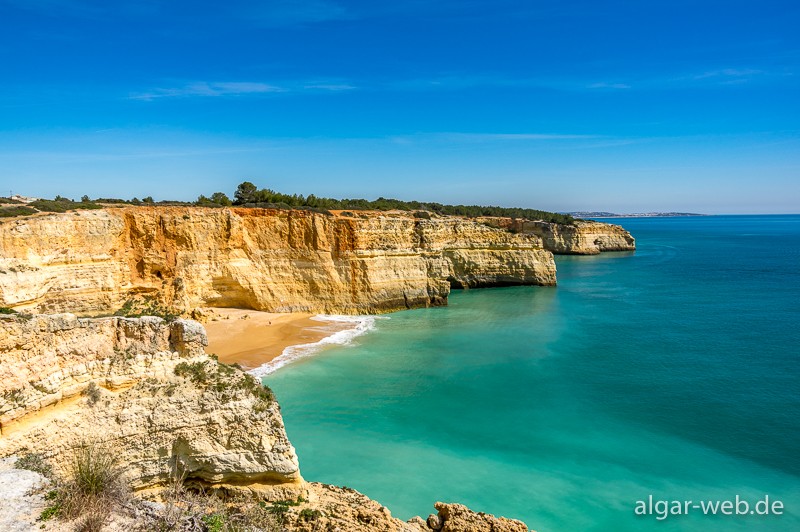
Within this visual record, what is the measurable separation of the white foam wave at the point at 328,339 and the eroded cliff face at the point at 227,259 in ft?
4.69

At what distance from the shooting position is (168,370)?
27.3 ft

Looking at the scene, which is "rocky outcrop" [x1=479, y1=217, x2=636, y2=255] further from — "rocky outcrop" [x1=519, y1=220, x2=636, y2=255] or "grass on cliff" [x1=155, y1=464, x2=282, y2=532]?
"grass on cliff" [x1=155, y1=464, x2=282, y2=532]

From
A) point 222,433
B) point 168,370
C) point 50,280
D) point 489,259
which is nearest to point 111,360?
point 168,370

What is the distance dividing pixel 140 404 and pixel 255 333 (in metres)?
17.1

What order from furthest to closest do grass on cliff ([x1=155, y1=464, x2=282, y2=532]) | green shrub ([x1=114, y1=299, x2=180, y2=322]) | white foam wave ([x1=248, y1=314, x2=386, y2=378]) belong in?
1. green shrub ([x1=114, y1=299, x2=180, y2=322])
2. white foam wave ([x1=248, y1=314, x2=386, y2=378])
3. grass on cliff ([x1=155, y1=464, x2=282, y2=532])

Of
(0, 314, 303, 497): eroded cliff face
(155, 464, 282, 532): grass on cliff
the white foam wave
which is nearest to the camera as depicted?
(155, 464, 282, 532): grass on cliff

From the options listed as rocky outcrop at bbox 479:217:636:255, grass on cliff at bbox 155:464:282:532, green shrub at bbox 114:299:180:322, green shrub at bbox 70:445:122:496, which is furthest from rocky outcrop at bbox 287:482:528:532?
rocky outcrop at bbox 479:217:636:255

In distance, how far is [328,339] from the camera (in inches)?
941

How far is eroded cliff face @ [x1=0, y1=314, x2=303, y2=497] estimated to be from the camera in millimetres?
7207

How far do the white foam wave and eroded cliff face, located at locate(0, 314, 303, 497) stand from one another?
1041cm

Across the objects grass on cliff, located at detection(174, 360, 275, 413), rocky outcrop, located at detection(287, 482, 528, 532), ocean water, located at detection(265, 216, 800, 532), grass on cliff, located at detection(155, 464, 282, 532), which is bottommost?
ocean water, located at detection(265, 216, 800, 532)

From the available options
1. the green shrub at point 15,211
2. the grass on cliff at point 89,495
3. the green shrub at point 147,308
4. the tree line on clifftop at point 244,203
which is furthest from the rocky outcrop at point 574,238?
the grass on cliff at point 89,495

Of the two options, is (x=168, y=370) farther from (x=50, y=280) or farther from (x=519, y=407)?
(x=50, y=280)

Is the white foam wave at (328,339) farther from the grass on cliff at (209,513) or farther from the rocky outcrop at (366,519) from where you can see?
the grass on cliff at (209,513)
